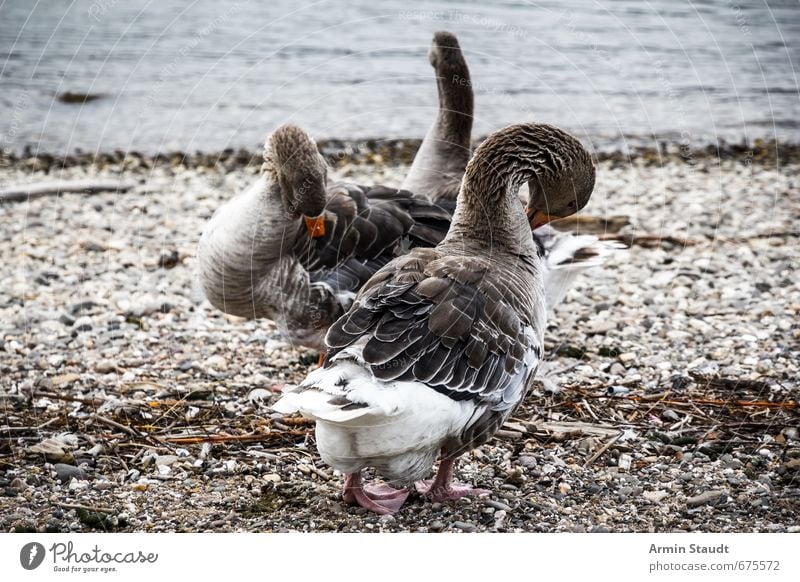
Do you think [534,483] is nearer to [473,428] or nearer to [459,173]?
[473,428]

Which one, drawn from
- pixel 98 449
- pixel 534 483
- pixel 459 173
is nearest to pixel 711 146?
pixel 459 173

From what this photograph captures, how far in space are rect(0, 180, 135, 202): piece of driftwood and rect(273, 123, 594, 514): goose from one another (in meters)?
7.76

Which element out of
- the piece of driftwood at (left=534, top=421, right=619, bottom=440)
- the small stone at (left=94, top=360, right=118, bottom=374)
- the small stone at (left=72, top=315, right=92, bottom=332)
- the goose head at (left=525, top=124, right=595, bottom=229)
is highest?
the goose head at (left=525, top=124, right=595, bottom=229)

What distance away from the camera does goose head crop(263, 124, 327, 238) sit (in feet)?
20.9

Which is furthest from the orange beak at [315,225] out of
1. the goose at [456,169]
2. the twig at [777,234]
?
the twig at [777,234]

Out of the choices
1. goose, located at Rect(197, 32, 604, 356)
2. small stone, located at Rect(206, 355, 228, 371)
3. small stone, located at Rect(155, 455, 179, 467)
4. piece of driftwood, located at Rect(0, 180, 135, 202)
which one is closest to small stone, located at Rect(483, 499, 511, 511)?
small stone, located at Rect(155, 455, 179, 467)

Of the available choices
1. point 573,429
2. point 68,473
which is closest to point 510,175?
point 573,429

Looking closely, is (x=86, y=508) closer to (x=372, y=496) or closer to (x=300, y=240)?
(x=372, y=496)

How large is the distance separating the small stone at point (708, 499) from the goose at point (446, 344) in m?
1.13

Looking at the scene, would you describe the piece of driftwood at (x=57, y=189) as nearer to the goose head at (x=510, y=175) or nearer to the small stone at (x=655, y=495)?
the goose head at (x=510, y=175)

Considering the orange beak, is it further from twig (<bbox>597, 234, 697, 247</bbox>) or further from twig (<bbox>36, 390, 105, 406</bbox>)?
twig (<bbox>597, 234, 697, 247</bbox>)

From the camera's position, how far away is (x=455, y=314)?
4496 mm
